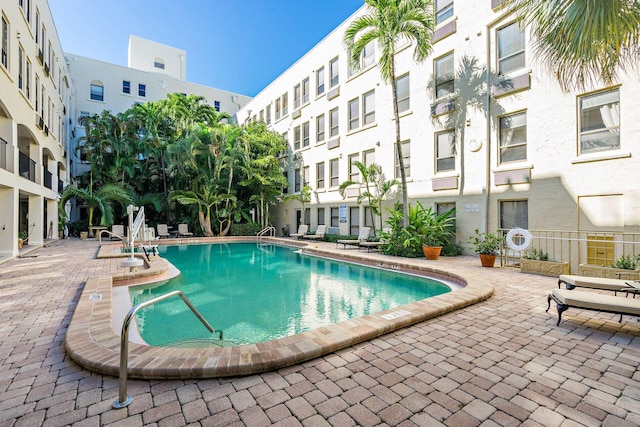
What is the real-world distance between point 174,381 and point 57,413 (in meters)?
0.80

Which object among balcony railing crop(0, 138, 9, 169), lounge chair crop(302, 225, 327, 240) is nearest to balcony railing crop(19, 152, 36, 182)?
balcony railing crop(0, 138, 9, 169)

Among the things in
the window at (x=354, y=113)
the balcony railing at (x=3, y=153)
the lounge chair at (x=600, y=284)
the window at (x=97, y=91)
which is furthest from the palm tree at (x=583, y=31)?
the window at (x=97, y=91)

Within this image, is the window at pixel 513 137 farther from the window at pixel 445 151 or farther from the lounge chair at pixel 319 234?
the lounge chair at pixel 319 234

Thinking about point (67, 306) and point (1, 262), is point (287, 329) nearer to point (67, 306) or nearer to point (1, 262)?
point (67, 306)

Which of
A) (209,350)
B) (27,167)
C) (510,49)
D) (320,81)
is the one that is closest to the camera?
(209,350)

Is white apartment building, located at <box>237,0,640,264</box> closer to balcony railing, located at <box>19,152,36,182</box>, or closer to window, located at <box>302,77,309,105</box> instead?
window, located at <box>302,77,309,105</box>

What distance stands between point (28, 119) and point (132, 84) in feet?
67.0

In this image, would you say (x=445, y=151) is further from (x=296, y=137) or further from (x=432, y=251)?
(x=296, y=137)

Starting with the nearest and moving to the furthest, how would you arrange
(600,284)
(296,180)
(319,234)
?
(600,284)
(319,234)
(296,180)

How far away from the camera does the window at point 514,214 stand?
10.7 meters

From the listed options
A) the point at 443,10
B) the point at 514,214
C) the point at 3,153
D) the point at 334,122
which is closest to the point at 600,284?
the point at 514,214

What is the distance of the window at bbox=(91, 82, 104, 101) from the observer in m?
27.4

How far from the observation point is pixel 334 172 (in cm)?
1941

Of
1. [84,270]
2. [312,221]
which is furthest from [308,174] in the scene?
[84,270]
